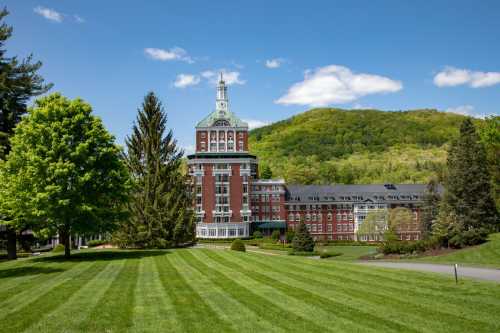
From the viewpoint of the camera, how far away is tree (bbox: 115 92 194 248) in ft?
160

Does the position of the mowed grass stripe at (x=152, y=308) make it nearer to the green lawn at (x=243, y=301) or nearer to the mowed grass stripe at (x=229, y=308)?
the green lawn at (x=243, y=301)

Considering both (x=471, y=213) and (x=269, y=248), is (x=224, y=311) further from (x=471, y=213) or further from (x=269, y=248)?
(x=269, y=248)

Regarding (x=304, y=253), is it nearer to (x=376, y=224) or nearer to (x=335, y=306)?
(x=376, y=224)

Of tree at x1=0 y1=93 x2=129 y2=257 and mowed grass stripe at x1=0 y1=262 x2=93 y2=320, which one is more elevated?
tree at x1=0 y1=93 x2=129 y2=257

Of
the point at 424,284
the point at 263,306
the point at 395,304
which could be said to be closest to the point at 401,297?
the point at 395,304

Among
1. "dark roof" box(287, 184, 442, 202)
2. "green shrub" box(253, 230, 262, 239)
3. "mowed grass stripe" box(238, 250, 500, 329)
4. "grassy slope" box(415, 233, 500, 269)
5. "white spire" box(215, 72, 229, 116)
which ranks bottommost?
"green shrub" box(253, 230, 262, 239)

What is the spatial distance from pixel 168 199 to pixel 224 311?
3499cm

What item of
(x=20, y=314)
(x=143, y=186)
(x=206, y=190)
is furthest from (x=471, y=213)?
(x=206, y=190)

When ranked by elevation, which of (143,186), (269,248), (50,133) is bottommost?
(269,248)

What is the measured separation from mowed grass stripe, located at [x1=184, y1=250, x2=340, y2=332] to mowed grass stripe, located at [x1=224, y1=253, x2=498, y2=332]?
2716 mm

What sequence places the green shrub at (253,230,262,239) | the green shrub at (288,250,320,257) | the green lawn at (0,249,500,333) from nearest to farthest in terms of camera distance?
the green lawn at (0,249,500,333), the green shrub at (288,250,320,257), the green shrub at (253,230,262,239)

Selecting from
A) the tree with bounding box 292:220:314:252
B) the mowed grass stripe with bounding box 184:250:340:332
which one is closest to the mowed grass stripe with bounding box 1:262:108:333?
the mowed grass stripe with bounding box 184:250:340:332

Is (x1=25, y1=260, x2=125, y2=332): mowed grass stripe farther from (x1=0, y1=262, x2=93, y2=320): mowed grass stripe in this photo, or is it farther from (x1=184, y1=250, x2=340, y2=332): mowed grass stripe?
→ (x1=184, y1=250, x2=340, y2=332): mowed grass stripe

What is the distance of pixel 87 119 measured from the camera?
1414 inches
